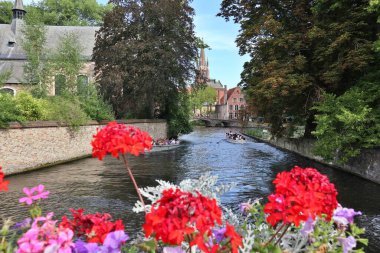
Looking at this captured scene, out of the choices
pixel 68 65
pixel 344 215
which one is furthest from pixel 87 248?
pixel 68 65

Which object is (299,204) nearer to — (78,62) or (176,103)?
(78,62)

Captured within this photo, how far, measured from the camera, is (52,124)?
2261cm

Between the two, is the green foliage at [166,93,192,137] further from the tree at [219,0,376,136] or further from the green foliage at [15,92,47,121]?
the green foliage at [15,92,47,121]

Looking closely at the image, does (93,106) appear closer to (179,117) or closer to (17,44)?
(179,117)

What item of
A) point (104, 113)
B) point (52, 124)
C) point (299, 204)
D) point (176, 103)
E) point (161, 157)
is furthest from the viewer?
point (176, 103)

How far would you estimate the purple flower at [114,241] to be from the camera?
218cm

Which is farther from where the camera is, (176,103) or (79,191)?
(176,103)

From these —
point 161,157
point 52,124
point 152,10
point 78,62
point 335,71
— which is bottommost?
point 161,157

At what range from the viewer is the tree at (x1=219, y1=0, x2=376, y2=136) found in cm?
1748

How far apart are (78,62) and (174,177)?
1955 centimetres

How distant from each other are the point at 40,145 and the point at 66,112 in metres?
3.82

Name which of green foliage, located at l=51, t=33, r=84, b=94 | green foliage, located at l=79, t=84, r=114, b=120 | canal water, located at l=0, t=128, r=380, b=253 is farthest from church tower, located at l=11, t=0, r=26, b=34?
canal water, located at l=0, t=128, r=380, b=253

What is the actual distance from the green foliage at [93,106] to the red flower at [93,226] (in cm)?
2620

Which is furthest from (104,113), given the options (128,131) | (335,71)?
(128,131)
